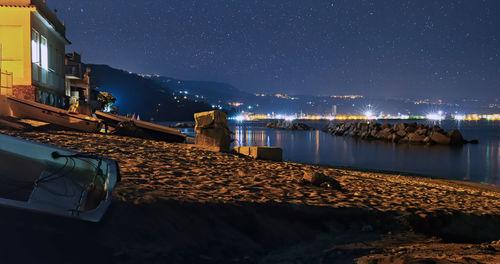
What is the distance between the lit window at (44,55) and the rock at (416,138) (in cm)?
4208

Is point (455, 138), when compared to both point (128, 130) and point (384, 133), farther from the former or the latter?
point (128, 130)

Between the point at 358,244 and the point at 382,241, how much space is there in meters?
0.45

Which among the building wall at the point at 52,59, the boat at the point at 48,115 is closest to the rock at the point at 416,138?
the building wall at the point at 52,59

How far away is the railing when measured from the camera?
1680 centimetres

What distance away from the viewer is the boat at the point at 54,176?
18.0 feet

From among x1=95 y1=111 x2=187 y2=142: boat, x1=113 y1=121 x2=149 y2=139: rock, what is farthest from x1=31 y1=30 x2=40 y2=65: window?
x1=113 y1=121 x2=149 y2=139: rock

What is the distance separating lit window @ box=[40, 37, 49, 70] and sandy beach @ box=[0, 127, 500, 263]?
15026mm

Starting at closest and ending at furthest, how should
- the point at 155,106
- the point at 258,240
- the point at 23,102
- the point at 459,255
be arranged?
the point at 459,255, the point at 258,240, the point at 23,102, the point at 155,106

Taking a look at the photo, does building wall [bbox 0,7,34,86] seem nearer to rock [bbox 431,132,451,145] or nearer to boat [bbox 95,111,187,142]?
boat [bbox 95,111,187,142]

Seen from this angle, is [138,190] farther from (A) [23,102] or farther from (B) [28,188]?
(A) [23,102]

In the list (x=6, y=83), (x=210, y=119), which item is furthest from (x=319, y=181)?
(x=6, y=83)

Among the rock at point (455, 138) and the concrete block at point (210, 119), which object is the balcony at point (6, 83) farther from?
the rock at point (455, 138)

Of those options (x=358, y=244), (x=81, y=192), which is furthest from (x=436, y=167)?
(x=81, y=192)

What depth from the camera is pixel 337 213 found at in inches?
248
